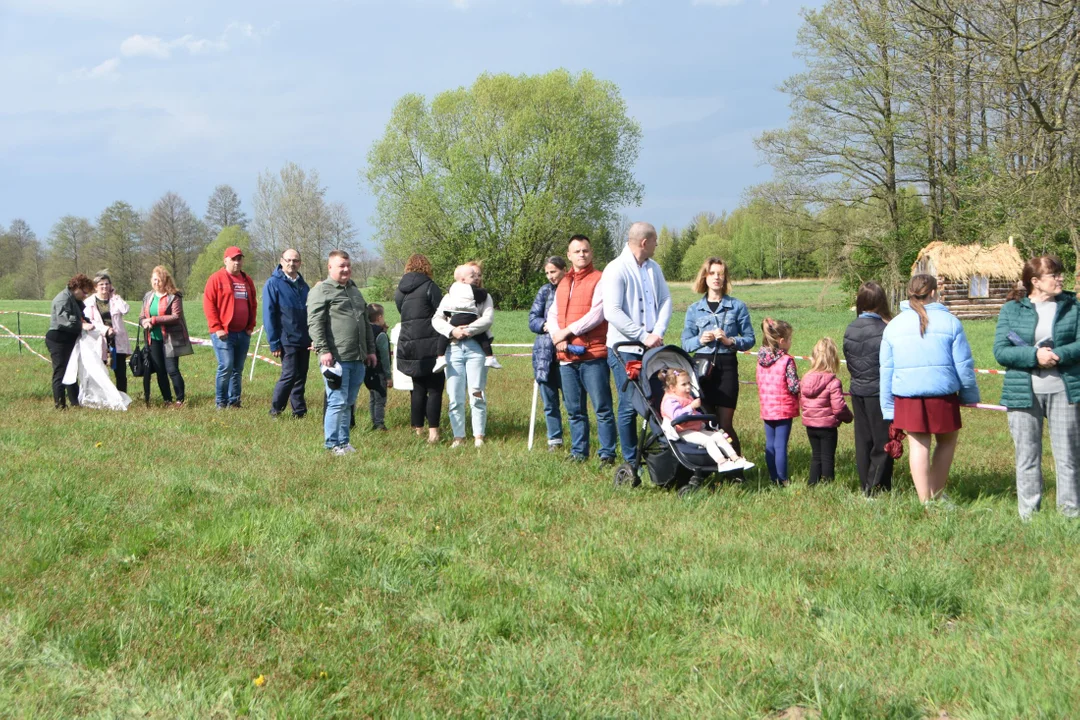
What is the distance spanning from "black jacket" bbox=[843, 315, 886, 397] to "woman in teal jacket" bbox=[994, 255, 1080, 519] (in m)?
0.95

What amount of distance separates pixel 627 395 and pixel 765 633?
138 inches

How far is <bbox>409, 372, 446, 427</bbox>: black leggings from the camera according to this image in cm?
941

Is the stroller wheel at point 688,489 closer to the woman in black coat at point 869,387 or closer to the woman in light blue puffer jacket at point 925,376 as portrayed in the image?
the woman in black coat at point 869,387

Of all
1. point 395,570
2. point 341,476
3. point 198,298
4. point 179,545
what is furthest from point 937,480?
point 198,298

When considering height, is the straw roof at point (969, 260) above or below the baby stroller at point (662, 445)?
above

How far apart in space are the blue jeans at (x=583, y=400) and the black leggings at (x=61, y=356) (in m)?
7.18

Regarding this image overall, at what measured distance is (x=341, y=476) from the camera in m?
7.49

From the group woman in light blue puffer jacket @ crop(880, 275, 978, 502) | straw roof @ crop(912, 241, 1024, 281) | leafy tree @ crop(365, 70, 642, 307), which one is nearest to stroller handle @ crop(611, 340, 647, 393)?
woman in light blue puffer jacket @ crop(880, 275, 978, 502)

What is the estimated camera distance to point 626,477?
7.26 metres

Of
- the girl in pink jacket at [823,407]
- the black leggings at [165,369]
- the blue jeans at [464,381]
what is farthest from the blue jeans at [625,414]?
the black leggings at [165,369]

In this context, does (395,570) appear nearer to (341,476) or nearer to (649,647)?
(649,647)

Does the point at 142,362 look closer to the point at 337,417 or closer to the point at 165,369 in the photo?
the point at 165,369

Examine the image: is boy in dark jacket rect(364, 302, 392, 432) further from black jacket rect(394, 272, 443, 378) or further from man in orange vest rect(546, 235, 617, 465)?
man in orange vest rect(546, 235, 617, 465)

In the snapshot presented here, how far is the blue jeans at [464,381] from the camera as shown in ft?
29.8
